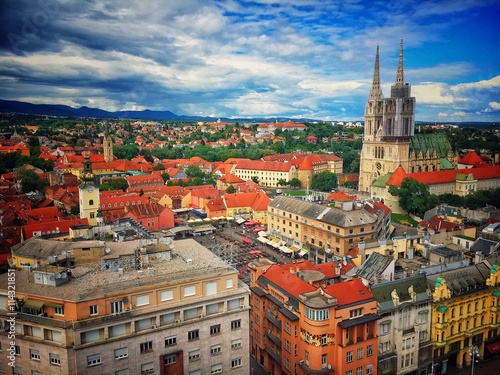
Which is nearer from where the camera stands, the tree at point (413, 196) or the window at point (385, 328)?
the window at point (385, 328)

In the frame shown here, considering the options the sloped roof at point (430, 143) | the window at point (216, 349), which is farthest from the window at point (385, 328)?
the sloped roof at point (430, 143)

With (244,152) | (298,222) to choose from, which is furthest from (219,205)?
(244,152)

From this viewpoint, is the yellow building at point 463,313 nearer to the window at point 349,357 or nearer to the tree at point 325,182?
the window at point 349,357

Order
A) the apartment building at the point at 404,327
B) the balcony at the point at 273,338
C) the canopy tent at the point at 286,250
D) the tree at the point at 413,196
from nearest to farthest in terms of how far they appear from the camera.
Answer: the apartment building at the point at 404,327 → the balcony at the point at 273,338 → the canopy tent at the point at 286,250 → the tree at the point at 413,196

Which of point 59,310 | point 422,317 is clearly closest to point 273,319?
point 422,317

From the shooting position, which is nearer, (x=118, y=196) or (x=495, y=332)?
(x=495, y=332)

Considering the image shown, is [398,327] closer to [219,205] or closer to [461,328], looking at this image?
[461,328]
